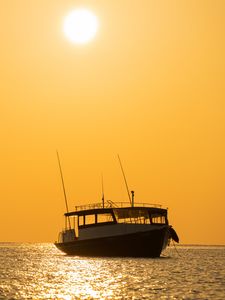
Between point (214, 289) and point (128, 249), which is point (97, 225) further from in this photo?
point (214, 289)

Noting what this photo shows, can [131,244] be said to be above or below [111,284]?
above

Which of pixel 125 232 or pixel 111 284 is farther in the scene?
pixel 125 232

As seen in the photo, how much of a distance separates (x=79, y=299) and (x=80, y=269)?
106 ft

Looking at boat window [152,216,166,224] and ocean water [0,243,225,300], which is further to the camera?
boat window [152,216,166,224]

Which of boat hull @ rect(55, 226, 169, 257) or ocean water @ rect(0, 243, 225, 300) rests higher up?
boat hull @ rect(55, 226, 169, 257)

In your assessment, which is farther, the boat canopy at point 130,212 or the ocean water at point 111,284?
the boat canopy at point 130,212

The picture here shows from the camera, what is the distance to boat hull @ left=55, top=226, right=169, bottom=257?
9738 centimetres

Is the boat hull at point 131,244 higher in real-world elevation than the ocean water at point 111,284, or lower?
higher

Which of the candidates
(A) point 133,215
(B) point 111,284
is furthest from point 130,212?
(B) point 111,284

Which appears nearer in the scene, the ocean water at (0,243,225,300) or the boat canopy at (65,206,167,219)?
the ocean water at (0,243,225,300)

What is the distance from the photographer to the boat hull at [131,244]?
97.4m

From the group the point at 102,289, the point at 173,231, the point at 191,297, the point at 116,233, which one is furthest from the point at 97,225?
the point at 191,297

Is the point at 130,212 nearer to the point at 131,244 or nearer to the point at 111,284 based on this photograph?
the point at 131,244

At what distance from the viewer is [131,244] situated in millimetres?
98188
